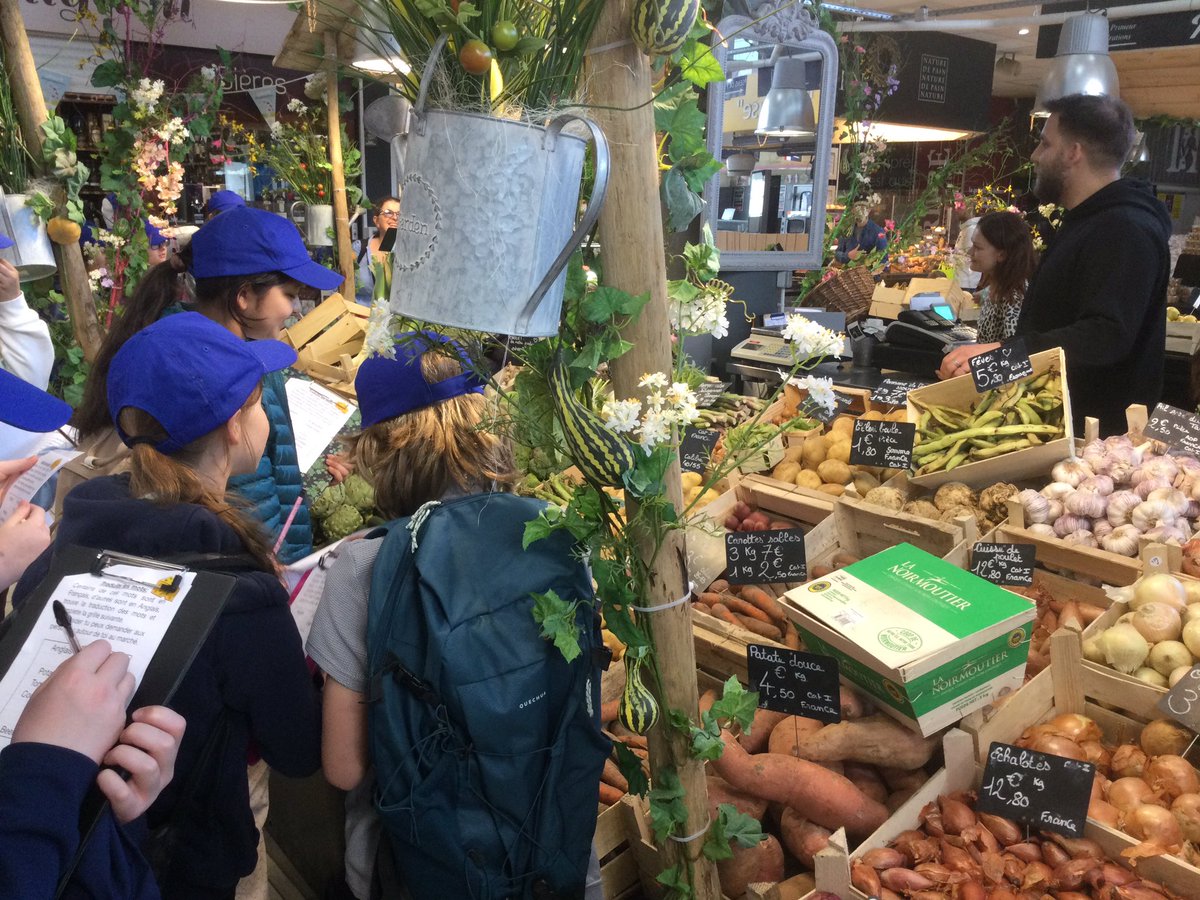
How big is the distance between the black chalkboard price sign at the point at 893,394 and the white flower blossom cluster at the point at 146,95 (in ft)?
9.23

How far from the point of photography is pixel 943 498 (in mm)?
2561

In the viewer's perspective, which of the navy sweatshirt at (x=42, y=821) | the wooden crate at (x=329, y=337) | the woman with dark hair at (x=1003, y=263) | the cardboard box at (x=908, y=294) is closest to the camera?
the navy sweatshirt at (x=42, y=821)

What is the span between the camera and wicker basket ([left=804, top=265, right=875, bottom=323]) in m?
5.24

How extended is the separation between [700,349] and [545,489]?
1667mm

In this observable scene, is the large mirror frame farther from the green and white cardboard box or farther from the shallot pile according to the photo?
the shallot pile

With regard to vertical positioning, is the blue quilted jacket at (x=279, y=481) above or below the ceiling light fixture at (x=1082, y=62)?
below

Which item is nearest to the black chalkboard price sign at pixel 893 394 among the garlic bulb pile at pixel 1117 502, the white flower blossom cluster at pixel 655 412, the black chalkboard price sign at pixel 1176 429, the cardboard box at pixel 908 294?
the garlic bulb pile at pixel 1117 502

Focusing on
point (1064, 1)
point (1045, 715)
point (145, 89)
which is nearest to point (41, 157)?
point (145, 89)

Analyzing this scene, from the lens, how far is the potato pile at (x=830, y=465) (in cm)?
274

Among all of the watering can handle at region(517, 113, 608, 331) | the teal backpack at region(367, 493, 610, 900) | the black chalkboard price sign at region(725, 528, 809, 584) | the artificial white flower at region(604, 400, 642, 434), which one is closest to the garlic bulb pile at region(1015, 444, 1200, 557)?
the black chalkboard price sign at region(725, 528, 809, 584)

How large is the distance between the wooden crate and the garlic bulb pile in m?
2.65

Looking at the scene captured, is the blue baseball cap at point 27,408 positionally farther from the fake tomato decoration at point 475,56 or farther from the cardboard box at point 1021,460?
the cardboard box at point 1021,460

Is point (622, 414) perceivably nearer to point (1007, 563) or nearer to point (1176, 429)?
point (1007, 563)

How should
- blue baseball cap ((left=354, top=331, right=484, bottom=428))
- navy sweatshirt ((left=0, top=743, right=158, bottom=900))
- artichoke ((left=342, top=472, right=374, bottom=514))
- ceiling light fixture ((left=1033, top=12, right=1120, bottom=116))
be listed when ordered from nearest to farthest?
1. navy sweatshirt ((left=0, top=743, right=158, bottom=900))
2. blue baseball cap ((left=354, top=331, right=484, bottom=428))
3. artichoke ((left=342, top=472, right=374, bottom=514))
4. ceiling light fixture ((left=1033, top=12, right=1120, bottom=116))
